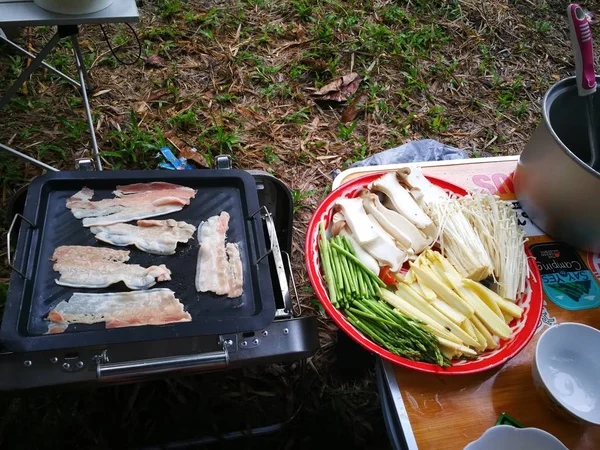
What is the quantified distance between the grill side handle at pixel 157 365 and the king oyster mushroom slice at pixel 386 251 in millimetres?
568

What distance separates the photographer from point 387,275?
→ 63.7 inches

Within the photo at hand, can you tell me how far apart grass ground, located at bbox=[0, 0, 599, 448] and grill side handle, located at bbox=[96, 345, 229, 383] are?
0.75 m

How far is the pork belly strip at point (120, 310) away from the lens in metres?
1.41

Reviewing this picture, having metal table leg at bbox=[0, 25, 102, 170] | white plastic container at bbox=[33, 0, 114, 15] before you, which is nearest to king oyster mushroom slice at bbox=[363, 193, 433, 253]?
white plastic container at bbox=[33, 0, 114, 15]

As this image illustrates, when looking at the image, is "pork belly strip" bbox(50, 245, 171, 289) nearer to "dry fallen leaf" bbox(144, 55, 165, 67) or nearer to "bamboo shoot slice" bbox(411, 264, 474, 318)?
"bamboo shoot slice" bbox(411, 264, 474, 318)

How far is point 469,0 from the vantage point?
4547 millimetres

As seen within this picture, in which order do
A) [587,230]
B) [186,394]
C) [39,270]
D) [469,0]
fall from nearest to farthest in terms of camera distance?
1. [39,270]
2. [587,230]
3. [186,394]
4. [469,0]

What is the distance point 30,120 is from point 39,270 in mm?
2092

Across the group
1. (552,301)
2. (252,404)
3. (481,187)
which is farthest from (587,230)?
(252,404)

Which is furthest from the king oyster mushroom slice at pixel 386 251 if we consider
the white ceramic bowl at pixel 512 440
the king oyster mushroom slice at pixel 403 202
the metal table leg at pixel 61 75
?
the metal table leg at pixel 61 75

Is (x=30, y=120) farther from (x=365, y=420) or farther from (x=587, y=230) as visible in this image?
(x=587, y=230)

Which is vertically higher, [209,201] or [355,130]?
[209,201]

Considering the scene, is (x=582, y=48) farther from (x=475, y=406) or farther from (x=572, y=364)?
(x=475, y=406)

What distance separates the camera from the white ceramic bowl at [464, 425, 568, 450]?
1.21m
